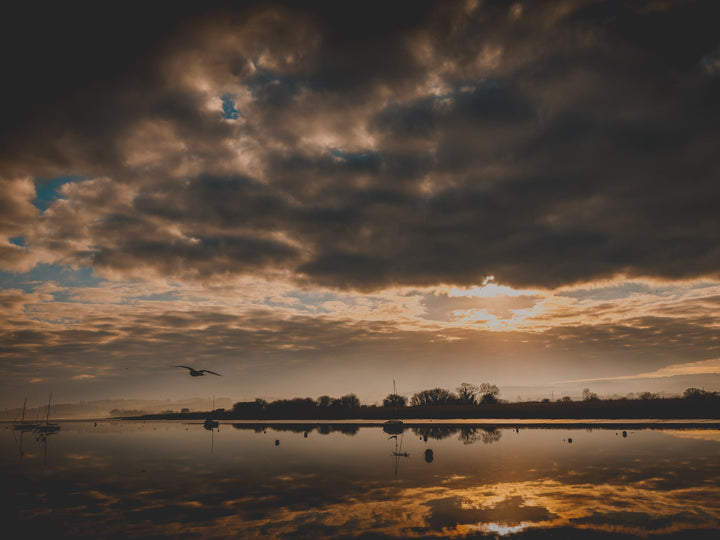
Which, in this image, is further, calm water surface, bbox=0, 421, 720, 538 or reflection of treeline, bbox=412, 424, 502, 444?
reflection of treeline, bbox=412, 424, 502, 444

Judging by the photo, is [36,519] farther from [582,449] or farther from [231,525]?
[582,449]

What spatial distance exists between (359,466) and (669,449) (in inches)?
1747

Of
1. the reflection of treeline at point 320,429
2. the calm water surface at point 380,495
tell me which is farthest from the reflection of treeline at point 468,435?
the reflection of treeline at point 320,429

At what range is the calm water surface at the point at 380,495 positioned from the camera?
26266 millimetres

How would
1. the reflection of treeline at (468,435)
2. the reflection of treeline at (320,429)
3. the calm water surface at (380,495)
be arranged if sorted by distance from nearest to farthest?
the calm water surface at (380,495), the reflection of treeline at (468,435), the reflection of treeline at (320,429)

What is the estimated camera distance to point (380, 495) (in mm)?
35562

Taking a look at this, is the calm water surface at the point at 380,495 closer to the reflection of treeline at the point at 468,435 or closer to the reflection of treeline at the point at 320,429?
the reflection of treeline at the point at 468,435

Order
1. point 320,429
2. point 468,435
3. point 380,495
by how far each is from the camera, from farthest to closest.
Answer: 1. point 320,429
2. point 468,435
3. point 380,495

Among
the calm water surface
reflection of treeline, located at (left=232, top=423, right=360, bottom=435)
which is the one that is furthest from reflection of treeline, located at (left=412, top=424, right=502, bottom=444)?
reflection of treeline, located at (left=232, top=423, right=360, bottom=435)

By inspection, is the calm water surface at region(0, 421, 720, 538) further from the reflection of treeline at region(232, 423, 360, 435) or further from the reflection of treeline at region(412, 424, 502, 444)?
the reflection of treeline at region(232, 423, 360, 435)

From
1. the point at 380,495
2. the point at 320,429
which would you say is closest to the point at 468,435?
the point at 320,429

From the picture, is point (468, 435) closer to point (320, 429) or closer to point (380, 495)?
point (320, 429)

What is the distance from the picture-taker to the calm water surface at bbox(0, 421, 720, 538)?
1034 inches

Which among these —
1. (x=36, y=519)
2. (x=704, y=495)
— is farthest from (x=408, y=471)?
(x=36, y=519)
